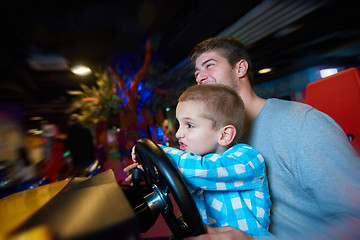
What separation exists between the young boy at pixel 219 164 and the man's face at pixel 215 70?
245mm

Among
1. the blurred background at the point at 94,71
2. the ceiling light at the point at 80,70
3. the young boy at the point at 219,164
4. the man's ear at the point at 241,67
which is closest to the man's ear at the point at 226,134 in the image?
the young boy at the point at 219,164

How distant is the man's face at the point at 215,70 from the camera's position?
33.8 inches

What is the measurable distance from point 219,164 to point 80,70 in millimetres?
582

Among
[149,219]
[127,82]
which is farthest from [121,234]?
[127,82]

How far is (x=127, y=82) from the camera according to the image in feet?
3.54

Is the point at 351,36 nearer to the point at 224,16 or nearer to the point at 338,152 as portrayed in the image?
the point at 224,16

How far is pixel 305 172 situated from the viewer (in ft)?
1.74

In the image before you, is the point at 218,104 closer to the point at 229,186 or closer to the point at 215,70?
the point at 229,186

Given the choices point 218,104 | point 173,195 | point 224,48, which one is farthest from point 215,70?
point 173,195

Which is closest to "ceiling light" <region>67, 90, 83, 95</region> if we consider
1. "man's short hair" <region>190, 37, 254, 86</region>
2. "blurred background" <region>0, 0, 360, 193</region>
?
"blurred background" <region>0, 0, 360, 193</region>

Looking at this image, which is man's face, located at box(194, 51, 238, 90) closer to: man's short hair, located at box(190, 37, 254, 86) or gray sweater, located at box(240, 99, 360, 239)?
man's short hair, located at box(190, 37, 254, 86)

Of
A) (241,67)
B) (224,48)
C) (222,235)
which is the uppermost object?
(224,48)

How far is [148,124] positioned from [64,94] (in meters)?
0.40

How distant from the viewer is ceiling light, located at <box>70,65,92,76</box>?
0.67 m
